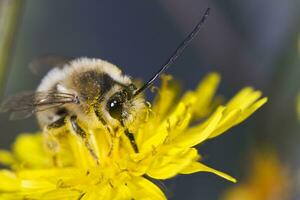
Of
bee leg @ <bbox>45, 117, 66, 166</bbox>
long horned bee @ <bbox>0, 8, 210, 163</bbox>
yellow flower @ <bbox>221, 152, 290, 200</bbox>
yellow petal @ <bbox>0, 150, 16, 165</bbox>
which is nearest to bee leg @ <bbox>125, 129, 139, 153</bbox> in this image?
long horned bee @ <bbox>0, 8, 210, 163</bbox>

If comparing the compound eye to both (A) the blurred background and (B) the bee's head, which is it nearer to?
(B) the bee's head

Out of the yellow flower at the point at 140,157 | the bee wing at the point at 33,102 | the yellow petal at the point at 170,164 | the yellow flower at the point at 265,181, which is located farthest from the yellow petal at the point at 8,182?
the yellow flower at the point at 265,181

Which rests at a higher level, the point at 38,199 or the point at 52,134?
the point at 52,134

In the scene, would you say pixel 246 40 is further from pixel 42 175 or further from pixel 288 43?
pixel 42 175

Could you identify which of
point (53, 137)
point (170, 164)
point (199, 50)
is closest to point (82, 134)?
point (53, 137)

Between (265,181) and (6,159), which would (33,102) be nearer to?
(6,159)

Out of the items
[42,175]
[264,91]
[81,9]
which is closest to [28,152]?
[42,175]
